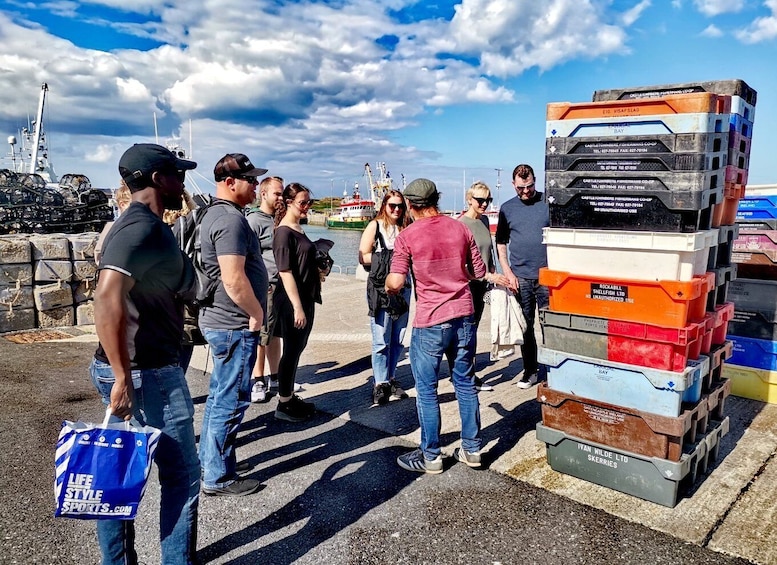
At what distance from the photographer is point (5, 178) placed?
1658 centimetres

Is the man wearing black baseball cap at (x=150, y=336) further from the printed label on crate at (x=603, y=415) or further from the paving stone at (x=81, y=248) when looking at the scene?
the paving stone at (x=81, y=248)

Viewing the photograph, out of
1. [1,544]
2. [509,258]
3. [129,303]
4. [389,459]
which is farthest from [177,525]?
[509,258]

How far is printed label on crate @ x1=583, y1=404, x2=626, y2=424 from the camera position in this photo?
3.33 metres

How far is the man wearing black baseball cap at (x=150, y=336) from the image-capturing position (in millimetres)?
2133

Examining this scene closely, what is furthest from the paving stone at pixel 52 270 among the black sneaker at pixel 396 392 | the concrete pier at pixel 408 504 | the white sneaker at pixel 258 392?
the black sneaker at pixel 396 392

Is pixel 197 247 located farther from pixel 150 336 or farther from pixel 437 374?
pixel 437 374

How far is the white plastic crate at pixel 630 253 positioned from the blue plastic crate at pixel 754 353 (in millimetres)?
1952

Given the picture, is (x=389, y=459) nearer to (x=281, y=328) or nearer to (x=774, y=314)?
(x=281, y=328)

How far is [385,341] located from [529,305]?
1.47 meters

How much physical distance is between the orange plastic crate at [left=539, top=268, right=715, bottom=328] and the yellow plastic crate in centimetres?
192

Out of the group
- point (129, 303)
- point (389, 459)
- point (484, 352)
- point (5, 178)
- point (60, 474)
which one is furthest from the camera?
point (5, 178)

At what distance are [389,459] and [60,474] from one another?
232 centimetres

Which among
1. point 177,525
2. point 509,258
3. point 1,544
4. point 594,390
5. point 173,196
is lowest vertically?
point 1,544

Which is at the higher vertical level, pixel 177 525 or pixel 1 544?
pixel 177 525
